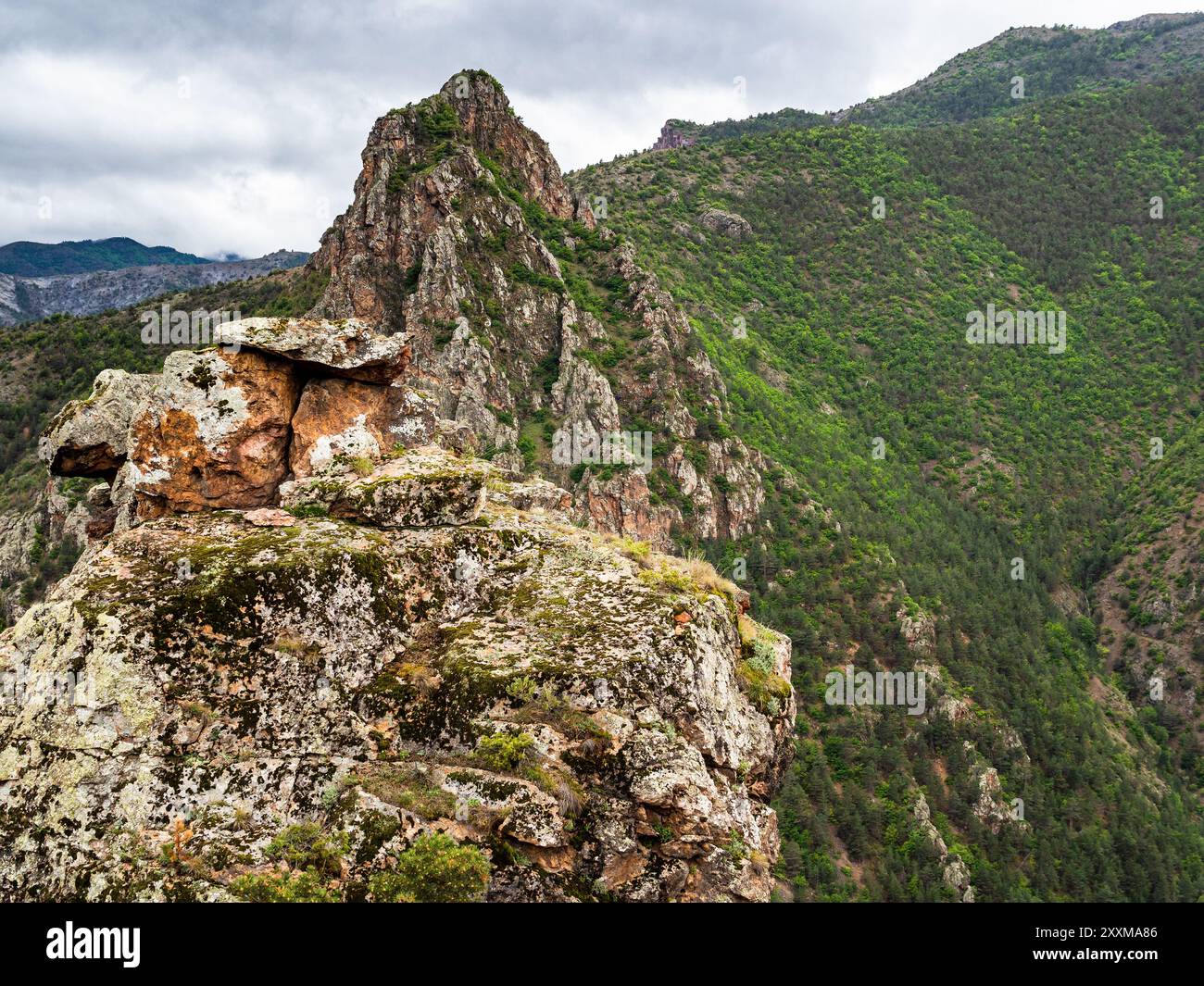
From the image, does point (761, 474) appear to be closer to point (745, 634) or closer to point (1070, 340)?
point (745, 634)

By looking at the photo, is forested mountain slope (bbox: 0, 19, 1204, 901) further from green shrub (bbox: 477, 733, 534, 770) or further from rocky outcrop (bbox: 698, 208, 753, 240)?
green shrub (bbox: 477, 733, 534, 770)

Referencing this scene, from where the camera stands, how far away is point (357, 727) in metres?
10.2

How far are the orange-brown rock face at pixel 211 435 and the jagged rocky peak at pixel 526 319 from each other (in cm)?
5495

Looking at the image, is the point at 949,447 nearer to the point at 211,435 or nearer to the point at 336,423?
Result: the point at 336,423

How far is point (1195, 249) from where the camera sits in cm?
18000

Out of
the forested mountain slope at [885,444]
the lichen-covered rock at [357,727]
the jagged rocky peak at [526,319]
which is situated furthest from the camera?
the forested mountain slope at [885,444]

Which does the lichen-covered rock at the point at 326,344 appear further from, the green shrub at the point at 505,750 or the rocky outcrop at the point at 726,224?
the rocky outcrop at the point at 726,224

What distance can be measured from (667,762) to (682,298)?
411 feet

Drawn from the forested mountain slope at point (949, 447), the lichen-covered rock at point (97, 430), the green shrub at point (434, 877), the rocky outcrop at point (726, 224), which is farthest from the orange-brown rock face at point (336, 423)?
the rocky outcrop at point (726, 224)

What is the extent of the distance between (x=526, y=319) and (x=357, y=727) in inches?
3106

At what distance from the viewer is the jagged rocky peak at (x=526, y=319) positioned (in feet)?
252

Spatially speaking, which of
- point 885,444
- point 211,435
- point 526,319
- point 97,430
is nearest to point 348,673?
point 211,435
